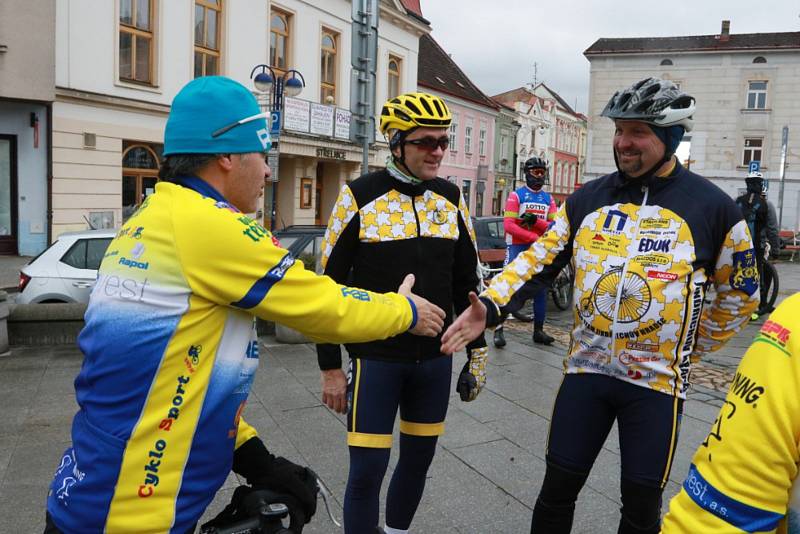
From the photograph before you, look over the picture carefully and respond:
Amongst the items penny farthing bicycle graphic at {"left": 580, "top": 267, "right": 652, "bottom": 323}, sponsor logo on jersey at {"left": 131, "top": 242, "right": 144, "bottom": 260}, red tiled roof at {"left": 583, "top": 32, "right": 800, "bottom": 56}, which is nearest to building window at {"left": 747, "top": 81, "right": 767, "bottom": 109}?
red tiled roof at {"left": 583, "top": 32, "right": 800, "bottom": 56}

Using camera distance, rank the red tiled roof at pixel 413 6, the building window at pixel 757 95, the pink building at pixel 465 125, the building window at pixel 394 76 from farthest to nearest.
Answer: the building window at pixel 757 95
the pink building at pixel 465 125
the red tiled roof at pixel 413 6
the building window at pixel 394 76

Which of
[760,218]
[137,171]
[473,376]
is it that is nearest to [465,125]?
[137,171]

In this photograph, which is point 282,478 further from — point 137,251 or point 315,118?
point 315,118

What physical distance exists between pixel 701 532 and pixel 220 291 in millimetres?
1148

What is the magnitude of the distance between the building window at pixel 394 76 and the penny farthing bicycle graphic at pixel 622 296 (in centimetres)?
2790

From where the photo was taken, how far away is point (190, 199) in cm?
163

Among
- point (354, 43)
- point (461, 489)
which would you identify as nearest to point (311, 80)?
point (354, 43)

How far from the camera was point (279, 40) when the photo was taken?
23484 mm

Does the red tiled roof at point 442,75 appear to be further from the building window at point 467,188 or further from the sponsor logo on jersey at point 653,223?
the sponsor logo on jersey at point 653,223

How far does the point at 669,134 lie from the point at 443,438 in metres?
2.89

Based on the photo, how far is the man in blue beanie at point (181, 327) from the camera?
158cm

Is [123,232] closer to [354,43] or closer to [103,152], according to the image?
[354,43]

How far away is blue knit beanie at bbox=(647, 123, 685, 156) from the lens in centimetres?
249

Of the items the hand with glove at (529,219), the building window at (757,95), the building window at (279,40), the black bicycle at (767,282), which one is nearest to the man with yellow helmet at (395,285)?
the hand with glove at (529,219)
